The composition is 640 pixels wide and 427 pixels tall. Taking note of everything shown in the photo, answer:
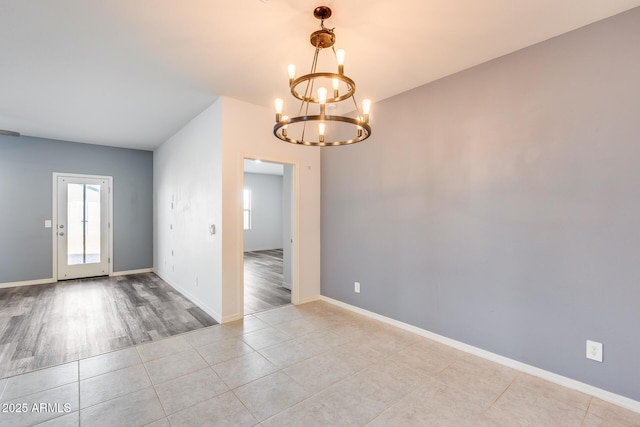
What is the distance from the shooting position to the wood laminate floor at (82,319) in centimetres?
284

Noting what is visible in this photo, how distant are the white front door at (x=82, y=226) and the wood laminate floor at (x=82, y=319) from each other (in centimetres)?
50

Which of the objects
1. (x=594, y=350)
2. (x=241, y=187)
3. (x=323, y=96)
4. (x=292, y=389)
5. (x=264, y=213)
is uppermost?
(x=323, y=96)

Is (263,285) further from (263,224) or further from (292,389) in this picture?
(263,224)

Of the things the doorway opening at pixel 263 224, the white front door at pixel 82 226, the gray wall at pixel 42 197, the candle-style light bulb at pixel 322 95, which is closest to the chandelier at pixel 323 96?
the candle-style light bulb at pixel 322 95

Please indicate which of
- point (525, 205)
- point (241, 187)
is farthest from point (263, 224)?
point (525, 205)

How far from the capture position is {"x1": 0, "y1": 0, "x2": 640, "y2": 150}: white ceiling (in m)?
2.05

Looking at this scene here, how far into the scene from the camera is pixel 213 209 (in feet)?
12.4

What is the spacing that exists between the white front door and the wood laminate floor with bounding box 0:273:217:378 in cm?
50

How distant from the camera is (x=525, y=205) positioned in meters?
2.55

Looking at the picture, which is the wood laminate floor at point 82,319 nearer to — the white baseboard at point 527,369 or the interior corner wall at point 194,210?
the interior corner wall at point 194,210

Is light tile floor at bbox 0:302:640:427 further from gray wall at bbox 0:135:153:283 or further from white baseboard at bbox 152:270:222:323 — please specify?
gray wall at bbox 0:135:153:283

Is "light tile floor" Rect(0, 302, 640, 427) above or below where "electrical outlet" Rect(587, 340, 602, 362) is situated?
below

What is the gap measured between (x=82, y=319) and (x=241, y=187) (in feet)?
8.62

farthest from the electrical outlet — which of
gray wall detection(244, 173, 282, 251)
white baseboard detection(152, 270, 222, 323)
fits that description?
gray wall detection(244, 173, 282, 251)
